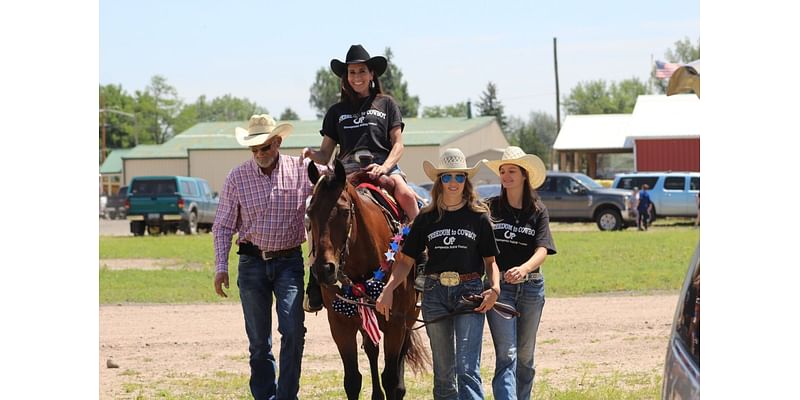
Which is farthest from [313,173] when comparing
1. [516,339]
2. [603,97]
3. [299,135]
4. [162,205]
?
[603,97]

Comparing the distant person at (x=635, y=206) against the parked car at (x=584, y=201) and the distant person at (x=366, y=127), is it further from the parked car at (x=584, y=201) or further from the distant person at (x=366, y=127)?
the distant person at (x=366, y=127)

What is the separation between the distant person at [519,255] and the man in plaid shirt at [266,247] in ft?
5.16

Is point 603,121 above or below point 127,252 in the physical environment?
above

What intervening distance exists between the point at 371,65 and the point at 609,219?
28.7 m

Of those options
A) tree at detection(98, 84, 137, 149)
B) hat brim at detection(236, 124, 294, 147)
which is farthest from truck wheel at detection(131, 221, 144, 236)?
tree at detection(98, 84, 137, 149)

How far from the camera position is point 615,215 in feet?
119

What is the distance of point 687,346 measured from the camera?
3.51 meters

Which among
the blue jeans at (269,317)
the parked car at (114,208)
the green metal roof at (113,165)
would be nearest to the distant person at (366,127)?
the blue jeans at (269,317)

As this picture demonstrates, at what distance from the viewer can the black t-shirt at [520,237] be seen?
24.2ft

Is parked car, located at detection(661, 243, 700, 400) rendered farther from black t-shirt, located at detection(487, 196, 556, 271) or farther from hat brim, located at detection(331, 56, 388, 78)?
hat brim, located at detection(331, 56, 388, 78)
